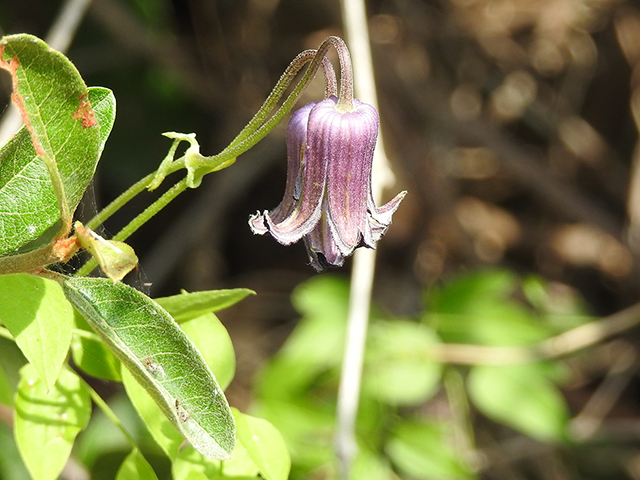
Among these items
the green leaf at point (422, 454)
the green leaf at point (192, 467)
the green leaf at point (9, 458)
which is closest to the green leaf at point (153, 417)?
the green leaf at point (192, 467)

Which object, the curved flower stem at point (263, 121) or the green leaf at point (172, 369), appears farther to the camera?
the curved flower stem at point (263, 121)

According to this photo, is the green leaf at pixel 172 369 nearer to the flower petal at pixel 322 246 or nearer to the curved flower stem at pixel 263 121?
the curved flower stem at pixel 263 121

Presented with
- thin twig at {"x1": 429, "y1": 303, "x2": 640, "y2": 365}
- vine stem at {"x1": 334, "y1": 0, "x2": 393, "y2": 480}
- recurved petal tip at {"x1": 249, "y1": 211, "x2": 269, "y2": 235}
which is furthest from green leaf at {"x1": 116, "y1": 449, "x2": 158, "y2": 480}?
thin twig at {"x1": 429, "y1": 303, "x2": 640, "y2": 365}

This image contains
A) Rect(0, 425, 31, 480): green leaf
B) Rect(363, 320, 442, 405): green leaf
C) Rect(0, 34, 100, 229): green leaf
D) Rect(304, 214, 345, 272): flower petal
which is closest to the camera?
Rect(0, 34, 100, 229): green leaf

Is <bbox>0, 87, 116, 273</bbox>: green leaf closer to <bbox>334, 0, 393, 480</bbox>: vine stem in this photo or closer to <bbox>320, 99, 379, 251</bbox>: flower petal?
<bbox>320, 99, 379, 251</bbox>: flower petal

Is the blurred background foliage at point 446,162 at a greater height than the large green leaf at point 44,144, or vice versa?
the large green leaf at point 44,144
